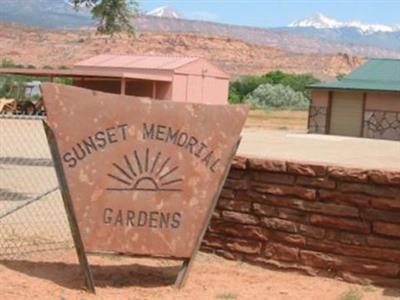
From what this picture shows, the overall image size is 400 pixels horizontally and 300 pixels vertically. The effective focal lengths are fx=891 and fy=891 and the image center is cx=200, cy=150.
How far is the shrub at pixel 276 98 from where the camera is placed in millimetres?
75750

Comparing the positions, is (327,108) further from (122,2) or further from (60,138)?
(60,138)

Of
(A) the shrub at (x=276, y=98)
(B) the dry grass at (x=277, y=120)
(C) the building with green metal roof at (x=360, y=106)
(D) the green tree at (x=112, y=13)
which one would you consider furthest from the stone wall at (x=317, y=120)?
(D) the green tree at (x=112, y=13)

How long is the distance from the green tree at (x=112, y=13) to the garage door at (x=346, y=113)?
3432cm

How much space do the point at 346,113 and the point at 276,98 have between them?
26.1m

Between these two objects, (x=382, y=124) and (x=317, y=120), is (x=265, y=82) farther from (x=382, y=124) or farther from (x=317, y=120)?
(x=382, y=124)

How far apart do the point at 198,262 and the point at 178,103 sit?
1.78m

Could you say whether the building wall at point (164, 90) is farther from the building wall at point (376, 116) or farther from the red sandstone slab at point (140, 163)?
the red sandstone slab at point (140, 163)

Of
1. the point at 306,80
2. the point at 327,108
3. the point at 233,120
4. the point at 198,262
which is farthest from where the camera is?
the point at 306,80

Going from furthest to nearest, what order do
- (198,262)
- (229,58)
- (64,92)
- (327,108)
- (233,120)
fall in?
(229,58)
(327,108)
(198,262)
(233,120)
(64,92)

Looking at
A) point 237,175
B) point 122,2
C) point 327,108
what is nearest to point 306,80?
point 327,108

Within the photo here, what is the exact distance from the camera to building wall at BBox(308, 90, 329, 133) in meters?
49.6

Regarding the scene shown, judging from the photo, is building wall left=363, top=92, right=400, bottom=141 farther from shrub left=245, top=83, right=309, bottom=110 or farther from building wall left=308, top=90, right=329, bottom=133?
shrub left=245, top=83, right=309, bottom=110

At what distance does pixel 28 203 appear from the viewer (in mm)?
8703

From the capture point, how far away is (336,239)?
7883 millimetres
